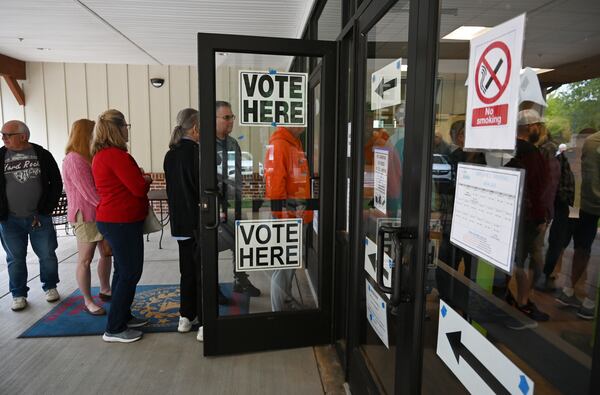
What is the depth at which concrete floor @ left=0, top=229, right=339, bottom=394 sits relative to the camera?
2.33 metres

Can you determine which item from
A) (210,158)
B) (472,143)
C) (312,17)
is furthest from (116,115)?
(472,143)

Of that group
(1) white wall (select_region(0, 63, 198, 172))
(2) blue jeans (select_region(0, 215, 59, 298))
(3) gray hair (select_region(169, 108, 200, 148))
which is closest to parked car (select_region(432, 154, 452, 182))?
(3) gray hair (select_region(169, 108, 200, 148))

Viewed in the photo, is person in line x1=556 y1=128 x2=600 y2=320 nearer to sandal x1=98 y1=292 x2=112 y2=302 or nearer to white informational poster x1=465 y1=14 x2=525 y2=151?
white informational poster x1=465 y1=14 x2=525 y2=151

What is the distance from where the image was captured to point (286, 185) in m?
2.67

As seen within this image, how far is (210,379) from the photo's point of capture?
2.42 metres

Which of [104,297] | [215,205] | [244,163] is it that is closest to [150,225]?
[215,205]

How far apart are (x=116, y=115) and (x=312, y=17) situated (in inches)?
83.1

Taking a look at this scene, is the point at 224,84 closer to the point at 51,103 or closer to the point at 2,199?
the point at 2,199

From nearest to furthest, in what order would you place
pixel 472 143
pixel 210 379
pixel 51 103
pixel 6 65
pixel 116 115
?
pixel 472 143
pixel 210 379
pixel 116 115
pixel 6 65
pixel 51 103

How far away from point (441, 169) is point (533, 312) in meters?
0.51

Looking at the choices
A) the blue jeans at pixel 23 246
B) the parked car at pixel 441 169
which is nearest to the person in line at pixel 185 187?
the blue jeans at pixel 23 246

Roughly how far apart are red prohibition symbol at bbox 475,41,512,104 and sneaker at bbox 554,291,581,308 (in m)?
0.44

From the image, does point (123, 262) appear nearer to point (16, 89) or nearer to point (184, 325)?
point (184, 325)

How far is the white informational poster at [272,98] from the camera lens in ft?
8.07
